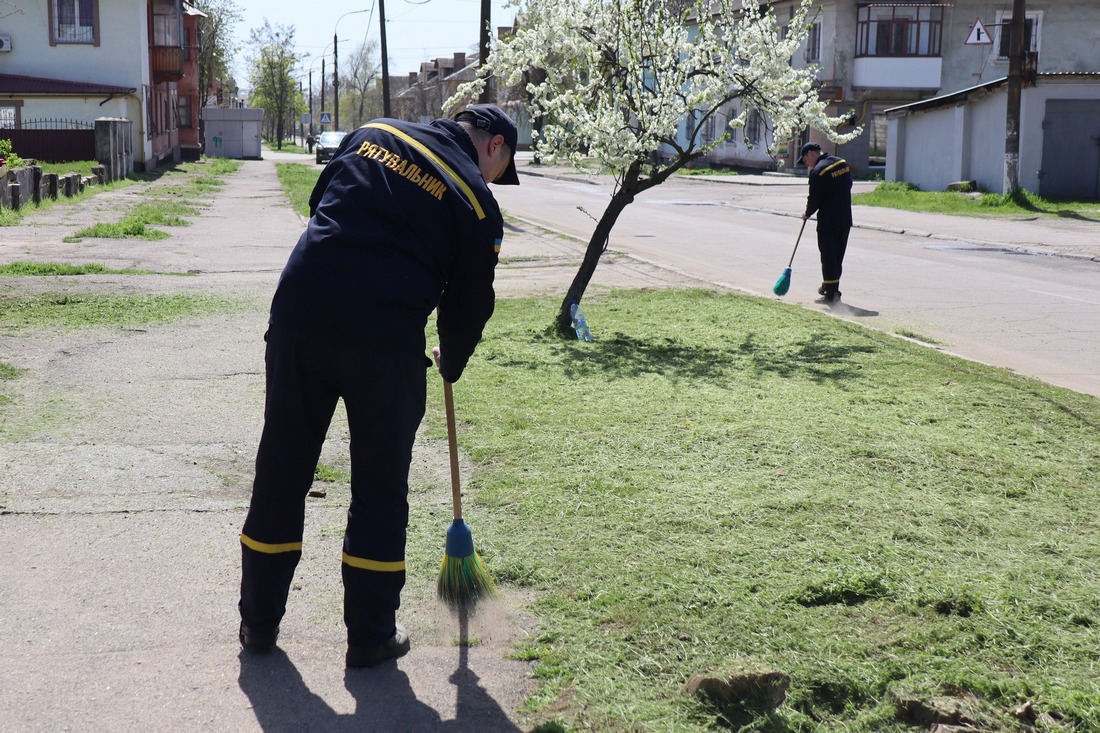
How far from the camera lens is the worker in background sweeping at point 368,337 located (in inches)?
129

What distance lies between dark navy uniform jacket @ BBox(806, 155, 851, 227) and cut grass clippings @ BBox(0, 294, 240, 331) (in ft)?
20.2

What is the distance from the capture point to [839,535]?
14.4 ft

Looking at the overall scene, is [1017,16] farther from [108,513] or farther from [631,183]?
[108,513]

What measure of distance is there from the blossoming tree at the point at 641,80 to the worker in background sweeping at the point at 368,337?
5.86 meters

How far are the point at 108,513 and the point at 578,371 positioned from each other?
3.73 meters

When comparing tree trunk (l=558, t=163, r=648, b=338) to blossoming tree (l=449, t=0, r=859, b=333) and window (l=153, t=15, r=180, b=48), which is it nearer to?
blossoming tree (l=449, t=0, r=859, b=333)

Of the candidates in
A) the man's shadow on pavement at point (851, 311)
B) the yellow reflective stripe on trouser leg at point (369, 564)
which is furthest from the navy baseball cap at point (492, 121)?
the man's shadow on pavement at point (851, 311)

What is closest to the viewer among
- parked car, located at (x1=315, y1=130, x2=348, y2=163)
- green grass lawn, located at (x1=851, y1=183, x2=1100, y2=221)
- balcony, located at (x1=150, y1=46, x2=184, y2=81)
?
green grass lawn, located at (x1=851, y1=183, x2=1100, y2=221)

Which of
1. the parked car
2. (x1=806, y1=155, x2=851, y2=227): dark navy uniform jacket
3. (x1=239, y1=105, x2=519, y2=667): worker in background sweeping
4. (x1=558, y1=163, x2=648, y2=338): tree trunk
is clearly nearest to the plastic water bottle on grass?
(x1=558, y1=163, x2=648, y2=338): tree trunk

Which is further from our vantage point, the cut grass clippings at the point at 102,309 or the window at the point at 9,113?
the window at the point at 9,113

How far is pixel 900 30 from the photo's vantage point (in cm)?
4556

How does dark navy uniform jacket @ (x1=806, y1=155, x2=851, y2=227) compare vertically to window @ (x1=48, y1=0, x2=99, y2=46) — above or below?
below

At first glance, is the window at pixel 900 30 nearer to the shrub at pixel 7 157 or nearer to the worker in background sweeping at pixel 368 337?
the shrub at pixel 7 157

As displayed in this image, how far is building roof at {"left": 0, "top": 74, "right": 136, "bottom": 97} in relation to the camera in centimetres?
3575
